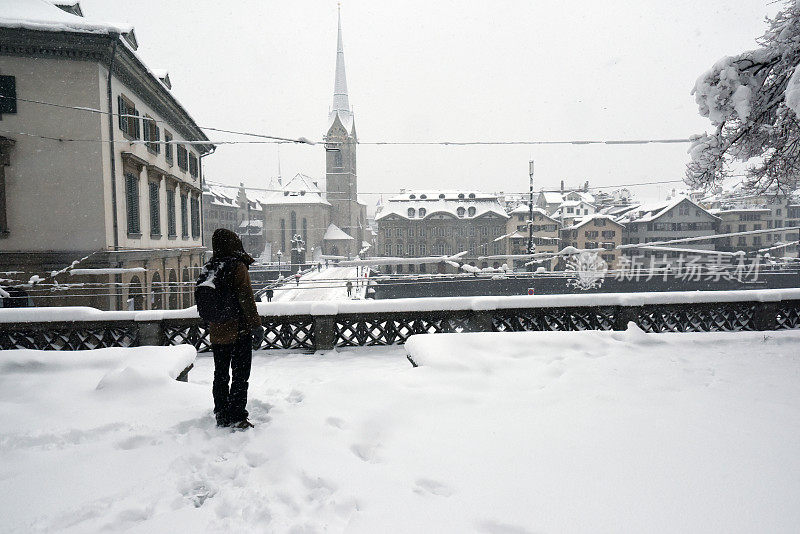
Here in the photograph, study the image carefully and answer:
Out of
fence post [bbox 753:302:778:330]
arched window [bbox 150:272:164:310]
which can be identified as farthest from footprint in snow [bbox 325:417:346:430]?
arched window [bbox 150:272:164:310]

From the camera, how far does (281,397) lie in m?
4.57

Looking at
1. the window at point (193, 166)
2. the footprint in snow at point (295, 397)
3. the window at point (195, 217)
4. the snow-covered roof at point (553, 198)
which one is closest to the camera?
the footprint in snow at point (295, 397)

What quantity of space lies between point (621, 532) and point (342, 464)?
5.99 feet

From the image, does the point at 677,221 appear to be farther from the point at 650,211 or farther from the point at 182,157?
the point at 182,157

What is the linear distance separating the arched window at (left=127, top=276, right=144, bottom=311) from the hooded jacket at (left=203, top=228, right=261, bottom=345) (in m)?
13.3

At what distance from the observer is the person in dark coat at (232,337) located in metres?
3.75

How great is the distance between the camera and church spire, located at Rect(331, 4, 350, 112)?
270ft

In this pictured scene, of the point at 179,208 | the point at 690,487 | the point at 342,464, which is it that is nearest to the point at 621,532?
the point at 690,487

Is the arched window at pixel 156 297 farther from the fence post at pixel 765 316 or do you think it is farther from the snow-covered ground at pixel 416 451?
the fence post at pixel 765 316

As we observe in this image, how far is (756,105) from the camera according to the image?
250 inches

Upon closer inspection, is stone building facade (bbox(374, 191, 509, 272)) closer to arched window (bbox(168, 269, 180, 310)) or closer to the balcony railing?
arched window (bbox(168, 269, 180, 310))

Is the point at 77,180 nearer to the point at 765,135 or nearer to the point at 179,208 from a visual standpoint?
the point at 179,208

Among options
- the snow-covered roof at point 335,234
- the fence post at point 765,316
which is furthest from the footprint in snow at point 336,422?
the snow-covered roof at point 335,234

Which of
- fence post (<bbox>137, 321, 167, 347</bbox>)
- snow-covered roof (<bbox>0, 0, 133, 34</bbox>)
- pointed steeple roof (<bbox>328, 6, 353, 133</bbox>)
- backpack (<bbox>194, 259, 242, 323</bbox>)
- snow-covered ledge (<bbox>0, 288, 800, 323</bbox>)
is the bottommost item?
fence post (<bbox>137, 321, 167, 347</bbox>)
